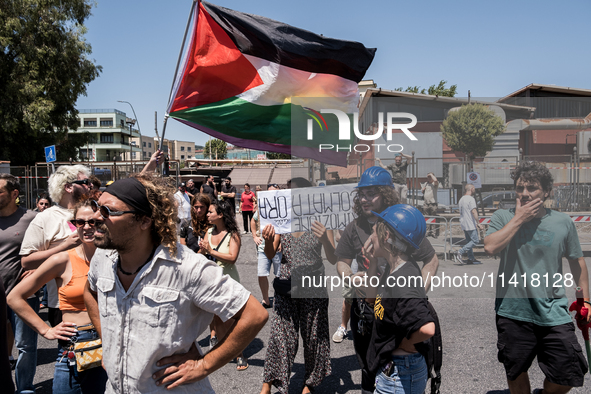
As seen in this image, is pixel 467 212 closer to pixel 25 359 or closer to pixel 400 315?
pixel 400 315

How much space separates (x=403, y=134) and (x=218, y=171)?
37.0m

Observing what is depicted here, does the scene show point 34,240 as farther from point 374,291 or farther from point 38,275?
point 374,291

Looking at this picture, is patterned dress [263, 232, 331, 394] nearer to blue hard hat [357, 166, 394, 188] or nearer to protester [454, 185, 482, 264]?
blue hard hat [357, 166, 394, 188]

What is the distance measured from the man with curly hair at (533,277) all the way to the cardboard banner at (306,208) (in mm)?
1135

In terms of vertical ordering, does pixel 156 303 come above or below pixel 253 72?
below

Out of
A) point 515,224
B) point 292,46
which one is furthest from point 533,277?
point 292,46

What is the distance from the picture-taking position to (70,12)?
24.2m

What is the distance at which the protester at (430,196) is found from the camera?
12.2 ft

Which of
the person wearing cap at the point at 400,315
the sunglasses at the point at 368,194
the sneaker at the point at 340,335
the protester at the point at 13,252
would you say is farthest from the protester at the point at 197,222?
the person wearing cap at the point at 400,315

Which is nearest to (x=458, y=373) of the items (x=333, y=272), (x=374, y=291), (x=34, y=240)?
(x=333, y=272)

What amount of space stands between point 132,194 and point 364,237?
2.01 m

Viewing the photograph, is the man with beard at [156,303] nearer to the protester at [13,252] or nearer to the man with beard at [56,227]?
the man with beard at [56,227]

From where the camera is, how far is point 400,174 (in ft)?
11.1

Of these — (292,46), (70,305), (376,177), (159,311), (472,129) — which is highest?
(292,46)
